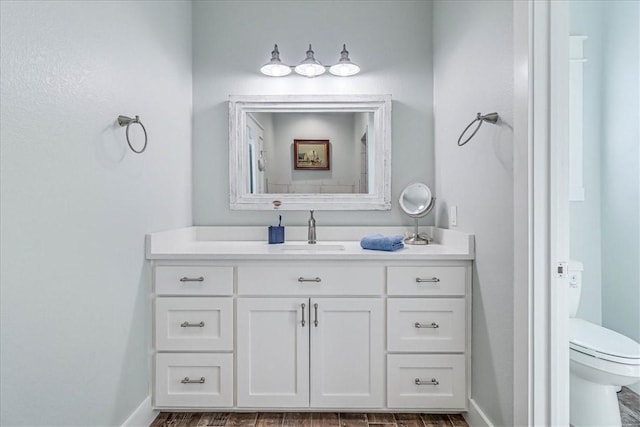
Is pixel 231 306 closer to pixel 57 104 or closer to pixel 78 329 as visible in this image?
pixel 78 329

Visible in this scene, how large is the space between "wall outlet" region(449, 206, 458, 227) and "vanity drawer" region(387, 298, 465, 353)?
43cm

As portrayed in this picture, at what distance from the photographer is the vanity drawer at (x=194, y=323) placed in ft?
6.27

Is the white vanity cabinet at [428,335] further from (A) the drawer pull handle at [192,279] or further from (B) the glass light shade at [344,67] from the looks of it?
(B) the glass light shade at [344,67]

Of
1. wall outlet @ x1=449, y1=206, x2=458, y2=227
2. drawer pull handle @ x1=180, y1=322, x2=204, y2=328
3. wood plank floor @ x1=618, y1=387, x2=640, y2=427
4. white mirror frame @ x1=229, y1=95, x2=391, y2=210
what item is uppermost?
white mirror frame @ x1=229, y1=95, x2=391, y2=210

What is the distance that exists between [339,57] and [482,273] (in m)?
1.61

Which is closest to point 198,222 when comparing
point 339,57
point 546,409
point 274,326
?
point 274,326

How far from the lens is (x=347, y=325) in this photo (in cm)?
192

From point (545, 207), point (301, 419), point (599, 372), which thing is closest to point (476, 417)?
point (599, 372)

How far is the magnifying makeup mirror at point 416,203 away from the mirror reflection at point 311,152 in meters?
0.25

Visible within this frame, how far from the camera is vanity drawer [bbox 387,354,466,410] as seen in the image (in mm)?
1900

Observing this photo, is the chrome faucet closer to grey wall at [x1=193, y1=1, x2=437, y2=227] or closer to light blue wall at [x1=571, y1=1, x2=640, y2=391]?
grey wall at [x1=193, y1=1, x2=437, y2=227]

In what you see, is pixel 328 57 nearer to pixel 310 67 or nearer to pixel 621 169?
pixel 310 67

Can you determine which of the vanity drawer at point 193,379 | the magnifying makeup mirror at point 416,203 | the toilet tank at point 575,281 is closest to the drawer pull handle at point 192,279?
A: the vanity drawer at point 193,379

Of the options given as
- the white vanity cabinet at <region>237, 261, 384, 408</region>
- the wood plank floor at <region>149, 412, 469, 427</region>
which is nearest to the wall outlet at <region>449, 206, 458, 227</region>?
the white vanity cabinet at <region>237, 261, 384, 408</region>
